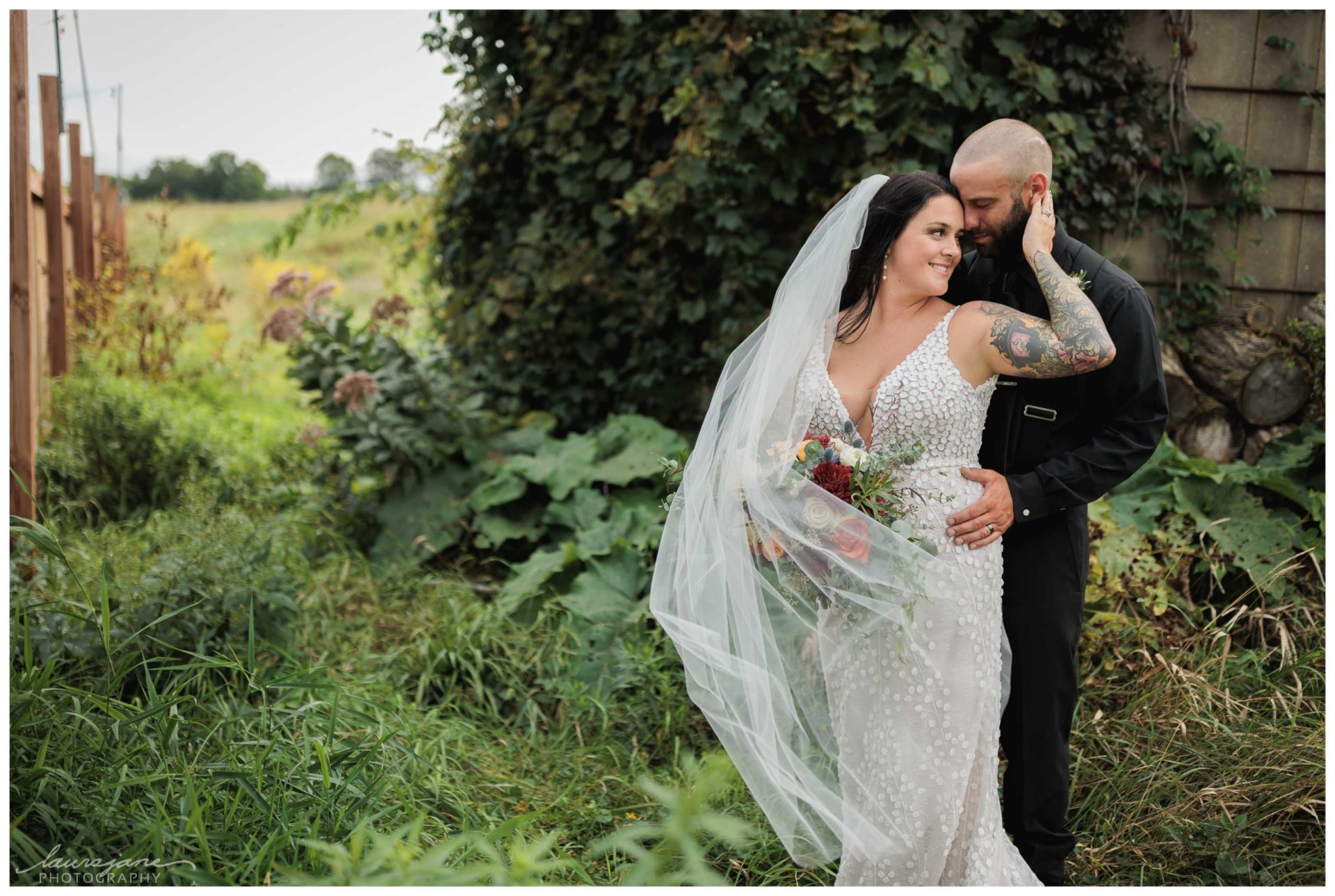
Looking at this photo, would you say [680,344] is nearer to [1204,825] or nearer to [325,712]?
[325,712]

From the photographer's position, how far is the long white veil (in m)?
2.50

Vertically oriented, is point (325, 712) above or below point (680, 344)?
below

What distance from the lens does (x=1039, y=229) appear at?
2650 millimetres

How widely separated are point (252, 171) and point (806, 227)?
45.7 feet

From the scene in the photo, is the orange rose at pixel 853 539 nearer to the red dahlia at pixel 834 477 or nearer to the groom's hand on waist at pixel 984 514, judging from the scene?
the red dahlia at pixel 834 477

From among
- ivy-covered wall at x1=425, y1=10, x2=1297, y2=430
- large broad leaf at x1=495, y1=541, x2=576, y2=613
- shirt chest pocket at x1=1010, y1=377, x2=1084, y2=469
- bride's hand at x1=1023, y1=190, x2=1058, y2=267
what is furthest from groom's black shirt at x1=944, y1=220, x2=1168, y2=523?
large broad leaf at x1=495, y1=541, x2=576, y2=613

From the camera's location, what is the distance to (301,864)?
2348 millimetres

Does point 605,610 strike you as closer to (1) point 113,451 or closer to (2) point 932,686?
(2) point 932,686

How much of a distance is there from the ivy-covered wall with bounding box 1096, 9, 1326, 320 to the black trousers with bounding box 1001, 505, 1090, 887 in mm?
2686

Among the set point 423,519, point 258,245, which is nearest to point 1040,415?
point 423,519

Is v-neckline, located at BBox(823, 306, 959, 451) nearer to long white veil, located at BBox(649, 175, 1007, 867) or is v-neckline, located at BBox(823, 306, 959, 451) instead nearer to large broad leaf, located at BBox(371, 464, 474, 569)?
long white veil, located at BBox(649, 175, 1007, 867)

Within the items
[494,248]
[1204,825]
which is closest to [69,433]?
[494,248]

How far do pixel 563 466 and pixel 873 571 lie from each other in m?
2.86

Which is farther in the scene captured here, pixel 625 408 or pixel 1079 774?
pixel 625 408
